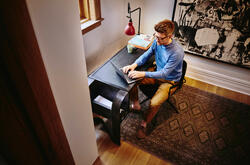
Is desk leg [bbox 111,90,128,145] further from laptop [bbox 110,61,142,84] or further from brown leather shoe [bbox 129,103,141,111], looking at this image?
brown leather shoe [bbox 129,103,141,111]

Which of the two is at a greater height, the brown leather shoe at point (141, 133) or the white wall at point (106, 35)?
the white wall at point (106, 35)

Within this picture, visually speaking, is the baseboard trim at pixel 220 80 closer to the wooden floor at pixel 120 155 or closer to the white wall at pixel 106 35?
the white wall at pixel 106 35

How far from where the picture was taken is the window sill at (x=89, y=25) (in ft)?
7.02

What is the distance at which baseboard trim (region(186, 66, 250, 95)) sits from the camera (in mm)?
2980

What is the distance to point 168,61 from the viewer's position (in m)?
2.15

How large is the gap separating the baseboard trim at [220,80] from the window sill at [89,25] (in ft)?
5.62

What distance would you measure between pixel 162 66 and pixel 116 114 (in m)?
0.77

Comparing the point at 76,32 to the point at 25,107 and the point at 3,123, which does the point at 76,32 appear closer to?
the point at 25,107

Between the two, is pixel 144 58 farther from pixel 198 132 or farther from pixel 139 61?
pixel 198 132

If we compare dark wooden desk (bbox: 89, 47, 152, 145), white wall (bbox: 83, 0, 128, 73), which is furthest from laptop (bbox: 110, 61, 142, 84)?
white wall (bbox: 83, 0, 128, 73)

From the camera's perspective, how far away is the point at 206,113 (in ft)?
8.93

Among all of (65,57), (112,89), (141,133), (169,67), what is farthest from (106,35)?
(65,57)

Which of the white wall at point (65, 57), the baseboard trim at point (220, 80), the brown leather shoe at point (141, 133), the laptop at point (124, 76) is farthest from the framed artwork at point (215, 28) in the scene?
the white wall at point (65, 57)

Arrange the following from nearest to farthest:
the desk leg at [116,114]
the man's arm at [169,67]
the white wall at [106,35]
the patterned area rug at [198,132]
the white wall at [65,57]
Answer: the white wall at [65,57] < the desk leg at [116,114] < the man's arm at [169,67] < the patterned area rug at [198,132] < the white wall at [106,35]
